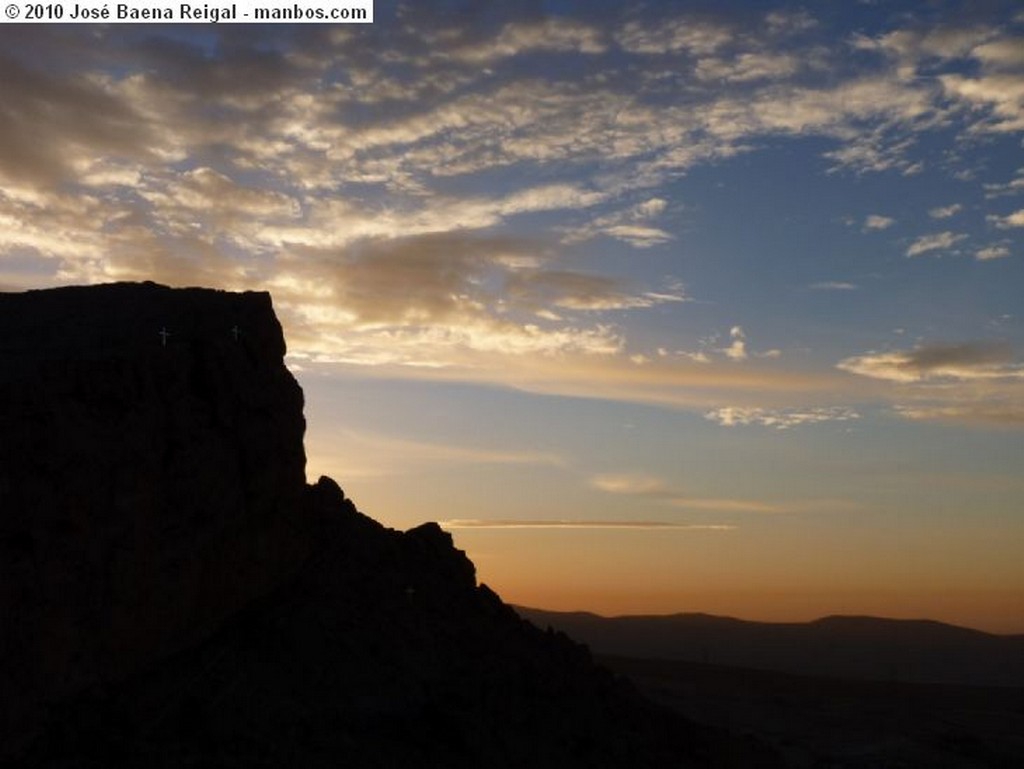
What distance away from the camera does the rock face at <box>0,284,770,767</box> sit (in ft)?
38.3

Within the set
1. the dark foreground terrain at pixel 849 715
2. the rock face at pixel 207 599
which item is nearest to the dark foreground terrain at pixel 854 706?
the dark foreground terrain at pixel 849 715

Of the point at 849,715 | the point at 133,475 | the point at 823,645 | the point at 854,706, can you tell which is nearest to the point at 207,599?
the point at 133,475

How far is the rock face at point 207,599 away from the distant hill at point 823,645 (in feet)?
226

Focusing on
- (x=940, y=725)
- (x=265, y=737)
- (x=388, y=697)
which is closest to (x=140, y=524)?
(x=265, y=737)

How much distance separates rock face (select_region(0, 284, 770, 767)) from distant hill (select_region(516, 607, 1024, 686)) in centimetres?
6890

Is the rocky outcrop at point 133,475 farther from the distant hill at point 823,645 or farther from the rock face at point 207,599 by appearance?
the distant hill at point 823,645

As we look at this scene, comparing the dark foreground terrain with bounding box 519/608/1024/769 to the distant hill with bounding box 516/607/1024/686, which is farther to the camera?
the distant hill with bounding box 516/607/1024/686

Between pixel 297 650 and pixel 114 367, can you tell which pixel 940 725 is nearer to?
pixel 297 650

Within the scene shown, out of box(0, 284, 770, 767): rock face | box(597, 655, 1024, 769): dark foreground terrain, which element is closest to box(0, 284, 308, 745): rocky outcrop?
box(0, 284, 770, 767): rock face

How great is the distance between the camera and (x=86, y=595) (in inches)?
465

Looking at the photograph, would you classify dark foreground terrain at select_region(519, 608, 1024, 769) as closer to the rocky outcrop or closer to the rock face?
the rock face

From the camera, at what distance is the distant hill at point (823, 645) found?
89500 mm

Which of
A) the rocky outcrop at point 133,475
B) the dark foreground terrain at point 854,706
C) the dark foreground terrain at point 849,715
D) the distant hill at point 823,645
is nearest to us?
the rocky outcrop at point 133,475

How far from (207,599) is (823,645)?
363 feet
